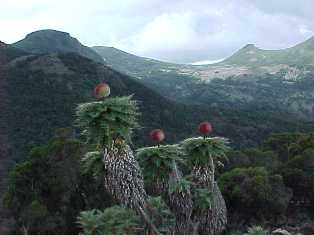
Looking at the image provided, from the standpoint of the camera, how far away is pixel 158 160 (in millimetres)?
19156

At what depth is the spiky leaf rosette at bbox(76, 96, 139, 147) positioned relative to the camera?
17.7m

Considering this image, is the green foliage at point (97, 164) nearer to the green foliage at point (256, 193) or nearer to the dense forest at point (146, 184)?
the dense forest at point (146, 184)

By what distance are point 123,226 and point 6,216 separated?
23.5 metres

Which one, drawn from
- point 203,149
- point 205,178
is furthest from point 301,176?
point 203,149

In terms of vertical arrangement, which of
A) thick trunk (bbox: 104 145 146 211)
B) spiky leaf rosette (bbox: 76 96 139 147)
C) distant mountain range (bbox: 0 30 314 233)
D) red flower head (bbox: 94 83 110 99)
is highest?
red flower head (bbox: 94 83 110 99)

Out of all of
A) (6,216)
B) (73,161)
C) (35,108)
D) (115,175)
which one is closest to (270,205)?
(73,161)

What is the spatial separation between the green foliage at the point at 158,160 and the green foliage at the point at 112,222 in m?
2.01

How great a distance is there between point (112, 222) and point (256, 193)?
605 inches

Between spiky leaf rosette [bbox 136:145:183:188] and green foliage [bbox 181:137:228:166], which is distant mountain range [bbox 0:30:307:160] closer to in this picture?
green foliage [bbox 181:137:228:166]

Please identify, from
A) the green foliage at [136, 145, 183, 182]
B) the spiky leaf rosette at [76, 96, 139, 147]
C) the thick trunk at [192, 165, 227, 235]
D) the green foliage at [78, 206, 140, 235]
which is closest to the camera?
the green foliage at [78, 206, 140, 235]

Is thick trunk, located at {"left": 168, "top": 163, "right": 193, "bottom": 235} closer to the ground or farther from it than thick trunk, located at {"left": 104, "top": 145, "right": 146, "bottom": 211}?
closer to the ground

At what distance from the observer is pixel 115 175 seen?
17.9 metres

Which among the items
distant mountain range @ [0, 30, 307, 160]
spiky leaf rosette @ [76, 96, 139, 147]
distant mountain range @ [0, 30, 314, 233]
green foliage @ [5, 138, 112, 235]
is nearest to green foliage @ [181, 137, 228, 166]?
spiky leaf rosette @ [76, 96, 139, 147]

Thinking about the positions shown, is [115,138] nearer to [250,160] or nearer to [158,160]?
[158,160]
